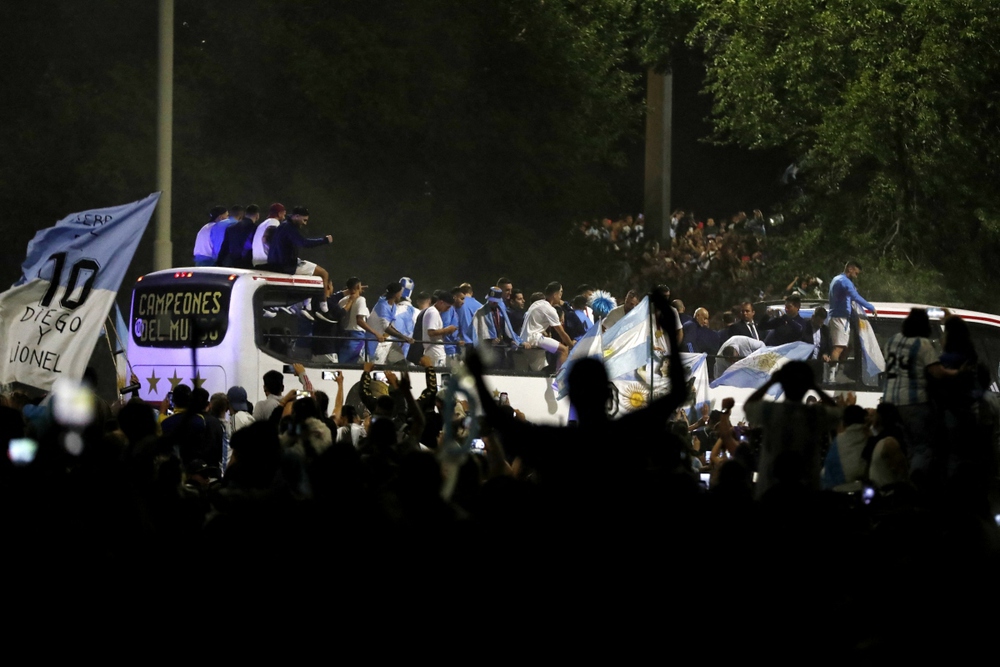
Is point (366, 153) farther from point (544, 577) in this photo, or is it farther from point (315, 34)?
point (544, 577)

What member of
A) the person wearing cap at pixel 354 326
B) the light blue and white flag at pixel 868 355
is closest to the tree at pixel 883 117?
the light blue and white flag at pixel 868 355

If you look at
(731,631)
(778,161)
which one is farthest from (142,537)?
(778,161)

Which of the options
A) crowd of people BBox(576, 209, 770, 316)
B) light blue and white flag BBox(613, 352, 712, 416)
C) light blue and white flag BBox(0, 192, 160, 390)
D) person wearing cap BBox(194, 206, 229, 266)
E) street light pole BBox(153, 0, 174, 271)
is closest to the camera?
light blue and white flag BBox(0, 192, 160, 390)

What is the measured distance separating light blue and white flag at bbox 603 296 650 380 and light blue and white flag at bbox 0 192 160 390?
4691mm

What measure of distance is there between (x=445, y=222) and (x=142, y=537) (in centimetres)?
2232

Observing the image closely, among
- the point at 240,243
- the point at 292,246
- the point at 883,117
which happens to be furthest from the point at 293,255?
the point at 883,117

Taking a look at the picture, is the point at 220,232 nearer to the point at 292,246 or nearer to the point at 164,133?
the point at 292,246

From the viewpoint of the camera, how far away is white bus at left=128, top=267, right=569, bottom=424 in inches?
766

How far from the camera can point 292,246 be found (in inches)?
774

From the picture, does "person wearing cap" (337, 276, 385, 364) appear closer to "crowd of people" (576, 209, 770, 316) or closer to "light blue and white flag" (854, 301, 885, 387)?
"light blue and white flag" (854, 301, 885, 387)

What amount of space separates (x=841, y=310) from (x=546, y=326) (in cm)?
354

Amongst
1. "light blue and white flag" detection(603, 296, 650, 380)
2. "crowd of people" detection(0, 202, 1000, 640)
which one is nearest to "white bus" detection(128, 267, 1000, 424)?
"light blue and white flag" detection(603, 296, 650, 380)

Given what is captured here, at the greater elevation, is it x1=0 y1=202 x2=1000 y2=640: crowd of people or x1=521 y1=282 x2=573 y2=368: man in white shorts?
x1=521 y1=282 x2=573 y2=368: man in white shorts

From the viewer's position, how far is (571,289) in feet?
95.2
